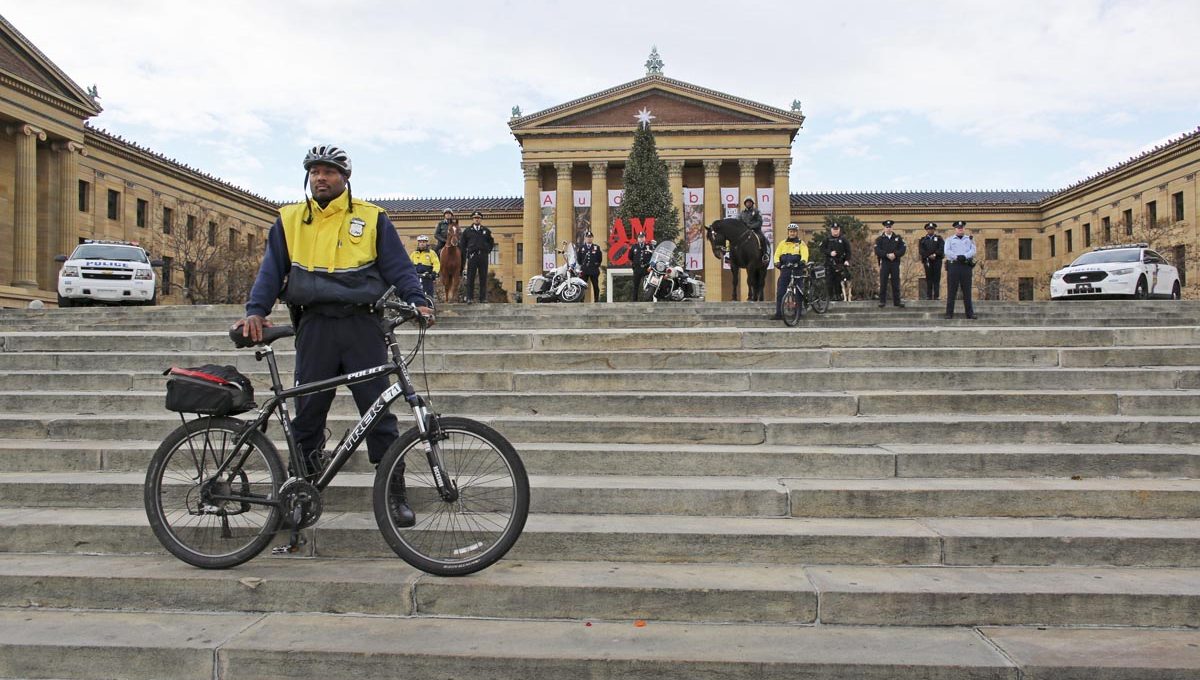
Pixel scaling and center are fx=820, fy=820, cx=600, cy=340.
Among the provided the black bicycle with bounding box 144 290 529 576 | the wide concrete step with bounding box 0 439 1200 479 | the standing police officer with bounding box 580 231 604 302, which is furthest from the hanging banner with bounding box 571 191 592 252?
the black bicycle with bounding box 144 290 529 576

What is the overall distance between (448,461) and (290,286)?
4.51 ft

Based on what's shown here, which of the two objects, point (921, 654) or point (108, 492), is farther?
point (108, 492)

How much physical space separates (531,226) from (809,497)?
5922 centimetres

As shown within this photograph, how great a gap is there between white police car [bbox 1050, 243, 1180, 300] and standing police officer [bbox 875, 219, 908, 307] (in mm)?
6966

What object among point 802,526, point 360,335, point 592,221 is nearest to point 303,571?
point 360,335

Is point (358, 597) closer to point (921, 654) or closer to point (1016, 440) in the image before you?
point (921, 654)

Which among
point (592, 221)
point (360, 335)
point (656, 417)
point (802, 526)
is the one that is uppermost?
point (592, 221)

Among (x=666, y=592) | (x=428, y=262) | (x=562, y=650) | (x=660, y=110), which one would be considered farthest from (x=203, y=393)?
(x=660, y=110)

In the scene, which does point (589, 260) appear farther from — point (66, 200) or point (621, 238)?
point (66, 200)

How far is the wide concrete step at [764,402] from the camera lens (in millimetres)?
6578

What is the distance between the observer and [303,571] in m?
4.29

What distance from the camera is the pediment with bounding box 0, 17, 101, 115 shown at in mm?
38000

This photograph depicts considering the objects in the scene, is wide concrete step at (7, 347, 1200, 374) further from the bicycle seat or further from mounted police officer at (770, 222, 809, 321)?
mounted police officer at (770, 222, 809, 321)

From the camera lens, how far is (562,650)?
11.9 ft
